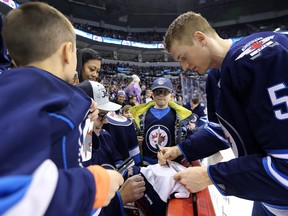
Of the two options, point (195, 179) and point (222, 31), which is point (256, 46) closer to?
point (195, 179)

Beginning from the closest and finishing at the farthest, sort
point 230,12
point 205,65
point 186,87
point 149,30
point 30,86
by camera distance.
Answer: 1. point 30,86
2. point 205,65
3. point 186,87
4. point 230,12
5. point 149,30

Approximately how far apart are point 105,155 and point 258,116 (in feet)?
3.39

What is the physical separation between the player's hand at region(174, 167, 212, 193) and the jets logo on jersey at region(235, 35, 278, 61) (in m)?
0.55

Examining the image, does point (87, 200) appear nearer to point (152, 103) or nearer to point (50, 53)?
point (50, 53)

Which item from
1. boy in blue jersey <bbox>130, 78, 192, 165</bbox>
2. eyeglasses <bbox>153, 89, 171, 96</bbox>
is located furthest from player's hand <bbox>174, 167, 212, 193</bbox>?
eyeglasses <bbox>153, 89, 171, 96</bbox>

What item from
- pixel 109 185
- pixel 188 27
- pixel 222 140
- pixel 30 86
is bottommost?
pixel 222 140

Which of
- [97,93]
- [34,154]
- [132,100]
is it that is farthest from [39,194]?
[132,100]

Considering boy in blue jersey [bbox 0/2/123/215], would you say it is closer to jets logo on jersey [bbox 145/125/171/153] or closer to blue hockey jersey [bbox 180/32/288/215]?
blue hockey jersey [bbox 180/32/288/215]

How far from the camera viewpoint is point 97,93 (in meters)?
1.51

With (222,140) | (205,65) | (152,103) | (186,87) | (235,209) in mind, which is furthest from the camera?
(186,87)

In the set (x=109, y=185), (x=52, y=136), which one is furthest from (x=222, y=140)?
(x=52, y=136)

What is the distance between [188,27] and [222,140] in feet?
2.47

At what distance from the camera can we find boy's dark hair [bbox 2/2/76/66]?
0.73 m

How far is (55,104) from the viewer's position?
553 millimetres
